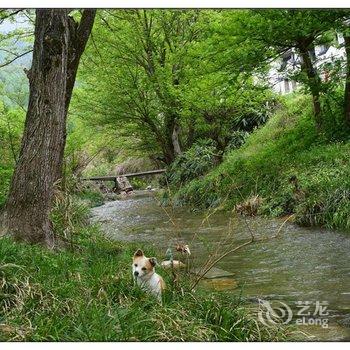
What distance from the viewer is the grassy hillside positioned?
29.2 feet

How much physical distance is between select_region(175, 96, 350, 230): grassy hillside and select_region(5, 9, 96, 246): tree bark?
6.42 ft

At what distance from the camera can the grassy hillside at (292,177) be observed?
29.2ft

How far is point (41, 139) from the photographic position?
20.4 ft

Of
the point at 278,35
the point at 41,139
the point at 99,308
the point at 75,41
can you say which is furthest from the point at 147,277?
the point at 278,35

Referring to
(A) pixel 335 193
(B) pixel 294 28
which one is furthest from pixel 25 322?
(B) pixel 294 28

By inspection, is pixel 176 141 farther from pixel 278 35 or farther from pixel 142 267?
pixel 142 267

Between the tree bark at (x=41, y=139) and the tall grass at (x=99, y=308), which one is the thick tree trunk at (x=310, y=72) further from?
the tall grass at (x=99, y=308)

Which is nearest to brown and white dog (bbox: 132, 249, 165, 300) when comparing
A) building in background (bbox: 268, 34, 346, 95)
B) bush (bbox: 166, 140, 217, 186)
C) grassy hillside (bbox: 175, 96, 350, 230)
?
grassy hillside (bbox: 175, 96, 350, 230)

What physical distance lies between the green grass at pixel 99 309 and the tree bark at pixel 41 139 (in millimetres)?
963

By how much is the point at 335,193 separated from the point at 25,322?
6.16 metres

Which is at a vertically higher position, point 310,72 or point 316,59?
point 316,59

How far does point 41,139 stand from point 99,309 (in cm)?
273

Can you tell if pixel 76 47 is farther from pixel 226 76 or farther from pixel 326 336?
pixel 326 336

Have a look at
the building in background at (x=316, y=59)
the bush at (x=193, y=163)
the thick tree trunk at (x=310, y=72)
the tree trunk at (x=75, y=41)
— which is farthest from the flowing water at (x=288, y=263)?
the bush at (x=193, y=163)
